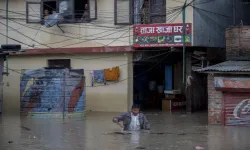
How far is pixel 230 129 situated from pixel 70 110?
6.97 meters

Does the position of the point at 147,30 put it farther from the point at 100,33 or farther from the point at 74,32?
the point at 74,32

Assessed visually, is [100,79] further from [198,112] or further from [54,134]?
[54,134]

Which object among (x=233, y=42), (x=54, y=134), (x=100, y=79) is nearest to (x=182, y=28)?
(x=233, y=42)

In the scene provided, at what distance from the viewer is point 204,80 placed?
83.7 feet

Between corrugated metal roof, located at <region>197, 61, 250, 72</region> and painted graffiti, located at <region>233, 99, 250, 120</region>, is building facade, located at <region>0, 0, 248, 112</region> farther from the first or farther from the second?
painted graffiti, located at <region>233, 99, 250, 120</region>

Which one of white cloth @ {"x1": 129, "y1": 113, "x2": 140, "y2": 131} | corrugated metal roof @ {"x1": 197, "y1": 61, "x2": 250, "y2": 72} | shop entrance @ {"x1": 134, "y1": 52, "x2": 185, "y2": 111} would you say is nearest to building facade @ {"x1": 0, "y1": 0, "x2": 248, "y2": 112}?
shop entrance @ {"x1": 134, "y1": 52, "x2": 185, "y2": 111}

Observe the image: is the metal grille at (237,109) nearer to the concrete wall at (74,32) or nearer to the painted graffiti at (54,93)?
the painted graffiti at (54,93)

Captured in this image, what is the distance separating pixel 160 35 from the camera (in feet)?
73.2

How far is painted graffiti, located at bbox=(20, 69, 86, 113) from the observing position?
21156 mm

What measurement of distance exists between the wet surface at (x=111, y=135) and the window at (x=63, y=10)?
537 cm

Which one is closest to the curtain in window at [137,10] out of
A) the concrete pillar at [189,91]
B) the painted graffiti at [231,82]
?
the concrete pillar at [189,91]

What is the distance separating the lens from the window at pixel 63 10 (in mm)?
23953

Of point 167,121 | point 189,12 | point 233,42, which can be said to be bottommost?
point 167,121

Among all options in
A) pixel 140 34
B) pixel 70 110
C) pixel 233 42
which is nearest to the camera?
Answer: pixel 233 42
